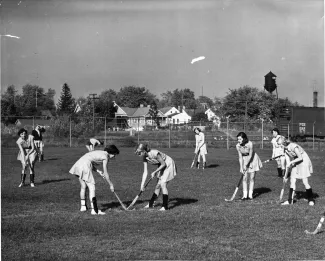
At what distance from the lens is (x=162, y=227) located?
11.5 metres

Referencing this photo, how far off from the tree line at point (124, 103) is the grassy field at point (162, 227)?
185ft

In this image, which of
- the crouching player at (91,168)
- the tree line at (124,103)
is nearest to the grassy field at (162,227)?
the crouching player at (91,168)

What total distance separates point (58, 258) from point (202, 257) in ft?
7.61

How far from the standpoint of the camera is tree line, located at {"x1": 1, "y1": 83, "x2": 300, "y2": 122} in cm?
9888

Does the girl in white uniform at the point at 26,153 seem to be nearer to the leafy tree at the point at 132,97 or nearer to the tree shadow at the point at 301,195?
the tree shadow at the point at 301,195

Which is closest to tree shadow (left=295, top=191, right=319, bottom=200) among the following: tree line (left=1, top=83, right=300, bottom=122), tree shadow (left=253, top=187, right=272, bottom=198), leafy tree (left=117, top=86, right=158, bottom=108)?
tree shadow (left=253, top=187, right=272, bottom=198)

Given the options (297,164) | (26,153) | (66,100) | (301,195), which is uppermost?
(66,100)

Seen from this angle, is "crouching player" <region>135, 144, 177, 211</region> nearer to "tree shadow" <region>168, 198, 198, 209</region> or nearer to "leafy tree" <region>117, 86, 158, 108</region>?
"tree shadow" <region>168, 198, 198, 209</region>

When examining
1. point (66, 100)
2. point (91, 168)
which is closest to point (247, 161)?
point (91, 168)

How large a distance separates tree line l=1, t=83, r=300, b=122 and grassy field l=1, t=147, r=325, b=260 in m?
56.4

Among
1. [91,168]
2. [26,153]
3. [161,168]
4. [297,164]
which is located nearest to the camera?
[91,168]

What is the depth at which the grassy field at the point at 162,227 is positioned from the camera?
30.4 ft

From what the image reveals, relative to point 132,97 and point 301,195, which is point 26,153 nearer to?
point 301,195

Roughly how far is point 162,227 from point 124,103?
15014 centimetres
